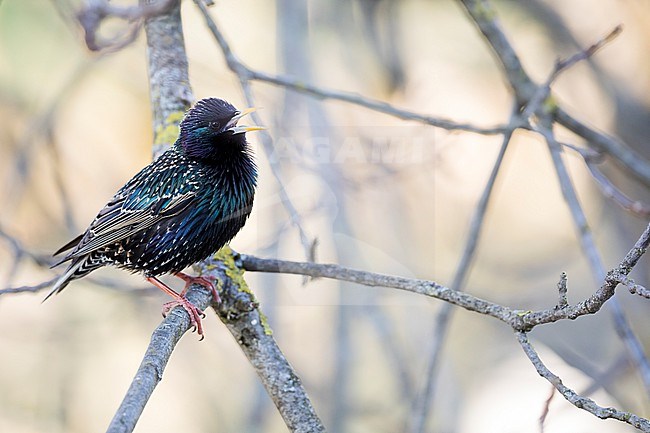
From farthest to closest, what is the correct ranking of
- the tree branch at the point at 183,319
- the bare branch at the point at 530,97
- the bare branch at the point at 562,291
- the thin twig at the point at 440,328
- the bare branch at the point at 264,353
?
the bare branch at the point at 530,97 → the thin twig at the point at 440,328 → the bare branch at the point at 264,353 → the tree branch at the point at 183,319 → the bare branch at the point at 562,291

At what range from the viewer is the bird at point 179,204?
3588mm

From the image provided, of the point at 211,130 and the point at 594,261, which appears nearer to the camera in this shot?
the point at 594,261

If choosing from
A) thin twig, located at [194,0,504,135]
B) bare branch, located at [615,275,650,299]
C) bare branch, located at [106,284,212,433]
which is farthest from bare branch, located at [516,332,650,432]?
thin twig, located at [194,0,504,135]

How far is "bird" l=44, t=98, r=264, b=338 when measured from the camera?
3.59m

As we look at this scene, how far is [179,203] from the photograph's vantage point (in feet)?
12.0

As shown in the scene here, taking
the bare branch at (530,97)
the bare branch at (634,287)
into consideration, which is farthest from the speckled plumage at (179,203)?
the bare branch at (634,287)

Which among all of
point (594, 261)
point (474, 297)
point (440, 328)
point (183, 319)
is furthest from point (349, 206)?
point (474, 297)

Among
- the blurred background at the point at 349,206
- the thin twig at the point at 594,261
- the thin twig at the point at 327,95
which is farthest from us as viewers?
the blurred background at the point at 349,206

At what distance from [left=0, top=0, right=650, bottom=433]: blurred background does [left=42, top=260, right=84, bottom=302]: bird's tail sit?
2.31 meters

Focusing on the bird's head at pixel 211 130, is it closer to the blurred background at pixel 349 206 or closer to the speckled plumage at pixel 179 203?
the speckled plumage at pixel 179 203

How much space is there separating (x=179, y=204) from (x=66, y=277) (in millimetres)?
579

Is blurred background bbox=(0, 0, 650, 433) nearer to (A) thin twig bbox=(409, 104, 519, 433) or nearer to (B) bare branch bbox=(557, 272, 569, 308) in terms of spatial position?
(A) thin twig bbox=(409, 104, 519, 433)

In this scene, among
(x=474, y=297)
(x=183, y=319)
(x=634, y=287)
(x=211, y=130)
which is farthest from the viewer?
(x=211, y=130)

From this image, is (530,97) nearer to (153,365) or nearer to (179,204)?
(179,204)
